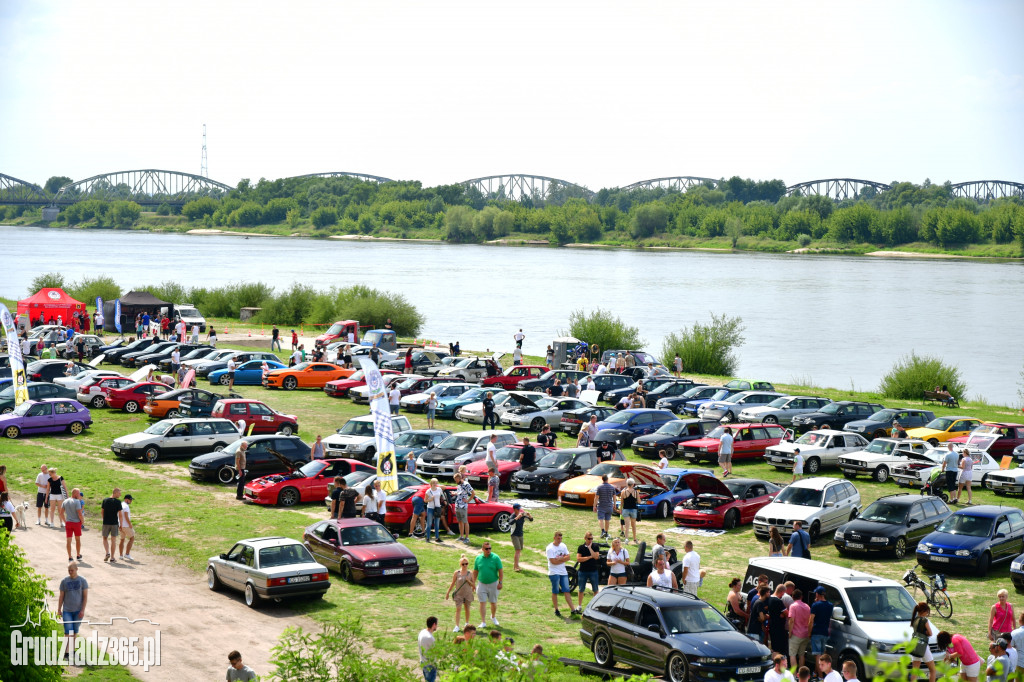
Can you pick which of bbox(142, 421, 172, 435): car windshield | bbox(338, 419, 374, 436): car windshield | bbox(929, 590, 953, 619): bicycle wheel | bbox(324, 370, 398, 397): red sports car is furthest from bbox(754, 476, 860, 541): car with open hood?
bbox(324, 370, 398, 397): red sports car

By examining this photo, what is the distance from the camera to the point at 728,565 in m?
19.9

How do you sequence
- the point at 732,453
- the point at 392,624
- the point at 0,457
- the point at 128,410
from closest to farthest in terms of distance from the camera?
1. the point at 392,624
2. the point at 0,457
3. the point at 732,453
4. the point at 128,410

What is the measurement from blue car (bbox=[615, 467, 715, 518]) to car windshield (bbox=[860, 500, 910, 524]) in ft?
13.9

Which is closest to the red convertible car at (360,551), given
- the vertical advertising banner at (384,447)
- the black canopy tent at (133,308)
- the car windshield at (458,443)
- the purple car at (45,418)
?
the vertical advertising banner at (384,447)

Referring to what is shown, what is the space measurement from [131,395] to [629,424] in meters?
17.7

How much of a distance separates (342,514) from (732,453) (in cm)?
1375

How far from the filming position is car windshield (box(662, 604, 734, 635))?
13555mm

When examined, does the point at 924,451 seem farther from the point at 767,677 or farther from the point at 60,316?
the point at 60,316

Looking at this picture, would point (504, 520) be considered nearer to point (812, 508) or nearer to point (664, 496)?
point (664, 496)

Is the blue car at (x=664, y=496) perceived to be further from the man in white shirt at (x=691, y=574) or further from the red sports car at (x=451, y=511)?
the man in white shirt at (x=691, y=574)

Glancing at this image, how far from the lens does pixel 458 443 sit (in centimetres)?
2820

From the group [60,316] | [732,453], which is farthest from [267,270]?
[732,453]

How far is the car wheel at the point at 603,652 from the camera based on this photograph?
14.0m

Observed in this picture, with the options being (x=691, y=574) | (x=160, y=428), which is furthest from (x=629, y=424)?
(x=691, y=574)
